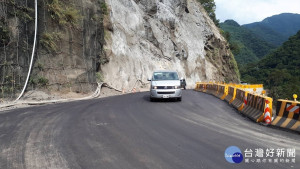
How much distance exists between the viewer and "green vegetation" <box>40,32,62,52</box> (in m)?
16.0

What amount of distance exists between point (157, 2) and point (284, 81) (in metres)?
57.6

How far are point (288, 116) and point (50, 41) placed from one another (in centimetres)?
1471

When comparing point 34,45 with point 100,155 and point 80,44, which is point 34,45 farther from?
point 100,155

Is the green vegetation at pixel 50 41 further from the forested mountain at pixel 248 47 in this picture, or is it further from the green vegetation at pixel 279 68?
the forested mountain at pixel 248 47

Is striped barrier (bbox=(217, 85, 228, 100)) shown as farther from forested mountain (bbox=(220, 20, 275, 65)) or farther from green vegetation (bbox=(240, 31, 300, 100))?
forested mountain (bbox=(220, 20, 275, 65))

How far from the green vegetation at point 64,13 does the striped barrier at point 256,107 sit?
13.8 metres

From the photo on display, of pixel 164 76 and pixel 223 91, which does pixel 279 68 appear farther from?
pixel 164 76

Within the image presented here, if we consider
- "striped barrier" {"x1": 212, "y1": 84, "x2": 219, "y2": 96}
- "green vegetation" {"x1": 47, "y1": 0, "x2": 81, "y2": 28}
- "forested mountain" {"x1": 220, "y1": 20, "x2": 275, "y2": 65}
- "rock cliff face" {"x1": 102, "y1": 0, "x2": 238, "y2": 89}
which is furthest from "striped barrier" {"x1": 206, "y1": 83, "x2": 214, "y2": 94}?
"forested mountain" {"x1": 220, "y1": 20, "x2": 275, "y2": 65}

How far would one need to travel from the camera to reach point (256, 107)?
934cm

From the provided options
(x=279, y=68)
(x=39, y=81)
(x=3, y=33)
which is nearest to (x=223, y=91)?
(x=39, y=81)

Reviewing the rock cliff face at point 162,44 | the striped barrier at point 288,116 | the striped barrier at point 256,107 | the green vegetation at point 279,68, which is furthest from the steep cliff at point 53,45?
the green vegetation at point 279,68

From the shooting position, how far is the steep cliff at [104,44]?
14.1 meters

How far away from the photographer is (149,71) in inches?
1361

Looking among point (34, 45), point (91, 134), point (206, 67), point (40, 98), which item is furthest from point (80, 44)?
point (206, 67)
